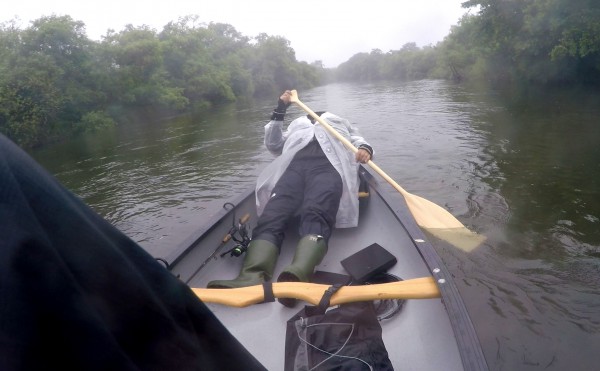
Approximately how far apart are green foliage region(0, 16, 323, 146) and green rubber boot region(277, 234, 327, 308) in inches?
594

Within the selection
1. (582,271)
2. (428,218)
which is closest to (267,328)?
(428,218)

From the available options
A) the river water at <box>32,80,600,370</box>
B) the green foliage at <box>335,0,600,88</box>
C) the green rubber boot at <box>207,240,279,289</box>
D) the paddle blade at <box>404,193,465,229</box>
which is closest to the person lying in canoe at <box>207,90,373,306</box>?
the green rubber boot at <box>207,240,279,289</box>

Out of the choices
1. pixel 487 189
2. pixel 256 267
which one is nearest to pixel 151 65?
pixel 487 189

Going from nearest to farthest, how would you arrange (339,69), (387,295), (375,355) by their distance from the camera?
(375,355) → (387,295) → (339,69)

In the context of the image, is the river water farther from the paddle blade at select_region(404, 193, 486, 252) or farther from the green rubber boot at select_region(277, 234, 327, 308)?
the green rubber boot at select_region(277, 234, 327, 308)

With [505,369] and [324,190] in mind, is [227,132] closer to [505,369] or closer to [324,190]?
[324,190]

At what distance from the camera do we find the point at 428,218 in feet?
12.2

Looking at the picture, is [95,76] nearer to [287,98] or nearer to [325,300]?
[287,98]

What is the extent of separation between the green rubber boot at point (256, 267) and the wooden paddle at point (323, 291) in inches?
5.3

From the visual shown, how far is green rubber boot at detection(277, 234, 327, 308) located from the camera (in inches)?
87.8

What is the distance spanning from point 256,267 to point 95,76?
20.4 meters

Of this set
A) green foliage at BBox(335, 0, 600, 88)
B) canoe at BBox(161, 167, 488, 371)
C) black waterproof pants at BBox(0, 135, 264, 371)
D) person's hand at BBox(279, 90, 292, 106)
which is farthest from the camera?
green foliage at BBox(335, 0, 600, 88)

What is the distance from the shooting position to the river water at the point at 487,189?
9.23ft

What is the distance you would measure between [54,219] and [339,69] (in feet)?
239
